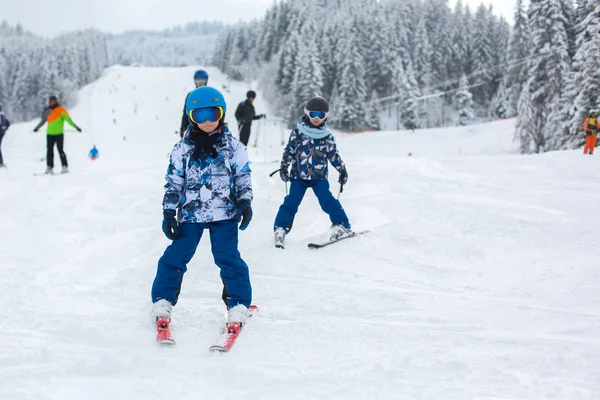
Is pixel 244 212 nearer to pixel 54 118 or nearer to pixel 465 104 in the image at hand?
pixel 54 118

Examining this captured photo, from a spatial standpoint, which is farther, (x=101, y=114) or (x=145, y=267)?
(x=101, y=114)

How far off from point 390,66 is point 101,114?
125ft

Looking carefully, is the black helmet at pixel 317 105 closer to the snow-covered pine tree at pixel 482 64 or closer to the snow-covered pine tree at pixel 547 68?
the snow-covered pine tree at pixel 547 68

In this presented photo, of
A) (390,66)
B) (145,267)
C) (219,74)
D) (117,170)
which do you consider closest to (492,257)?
(145,267)

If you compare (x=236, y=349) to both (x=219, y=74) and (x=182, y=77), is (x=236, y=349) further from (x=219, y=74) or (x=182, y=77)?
(x=219, y=74)

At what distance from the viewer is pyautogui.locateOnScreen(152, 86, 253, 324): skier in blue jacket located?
11.1 feet

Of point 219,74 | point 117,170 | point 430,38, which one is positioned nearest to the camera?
point 117,170

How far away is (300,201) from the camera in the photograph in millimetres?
5992

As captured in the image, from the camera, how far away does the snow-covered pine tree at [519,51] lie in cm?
3731

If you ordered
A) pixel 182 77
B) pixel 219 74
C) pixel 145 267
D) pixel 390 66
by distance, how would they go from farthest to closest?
pixel 219 74 < pixel 182 77 < pixel 390 66 < pixel 145 267

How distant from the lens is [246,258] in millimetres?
5520

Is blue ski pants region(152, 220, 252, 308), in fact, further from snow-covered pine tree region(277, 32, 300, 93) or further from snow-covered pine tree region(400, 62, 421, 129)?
snow-covered pine tree region(277, 32, 300, 93)

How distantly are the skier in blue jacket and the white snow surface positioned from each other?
48cm

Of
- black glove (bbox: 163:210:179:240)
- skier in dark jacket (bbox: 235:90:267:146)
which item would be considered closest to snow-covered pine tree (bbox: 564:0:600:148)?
skier in dark jacket (bbox: 235:90:267:146)
